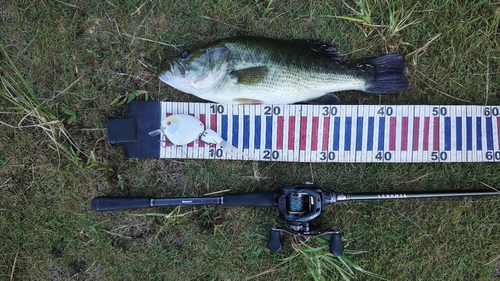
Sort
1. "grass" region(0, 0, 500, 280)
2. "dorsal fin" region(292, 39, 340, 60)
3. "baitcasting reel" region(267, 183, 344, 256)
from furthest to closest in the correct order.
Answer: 1. "grass" region(0, 0, 500, 280)
2. "dorsal fin" region(292, 39, 340, 60)
3. "baitcasting reel" region(267, 183, 344, 256)

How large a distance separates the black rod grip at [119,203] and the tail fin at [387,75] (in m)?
2.25

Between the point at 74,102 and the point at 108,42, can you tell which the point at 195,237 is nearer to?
the point at 74,102

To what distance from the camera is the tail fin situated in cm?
325

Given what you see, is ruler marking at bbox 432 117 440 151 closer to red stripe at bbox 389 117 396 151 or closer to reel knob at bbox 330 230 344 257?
red stripe at bbox 389 117 396 151

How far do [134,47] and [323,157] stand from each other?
2.08 m

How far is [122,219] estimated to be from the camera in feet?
11.3

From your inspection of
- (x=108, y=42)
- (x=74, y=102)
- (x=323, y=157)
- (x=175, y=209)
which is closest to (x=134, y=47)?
(x=108, y=42)

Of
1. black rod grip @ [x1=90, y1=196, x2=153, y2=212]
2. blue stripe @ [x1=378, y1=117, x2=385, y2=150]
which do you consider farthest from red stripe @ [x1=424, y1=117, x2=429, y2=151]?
black rod grip @ [x1=90, y1=196, x2=153, y2=212]

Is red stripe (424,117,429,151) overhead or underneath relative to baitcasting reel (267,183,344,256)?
overhead

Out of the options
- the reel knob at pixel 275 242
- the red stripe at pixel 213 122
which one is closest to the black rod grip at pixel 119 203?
the red stripe at pixel 213 122

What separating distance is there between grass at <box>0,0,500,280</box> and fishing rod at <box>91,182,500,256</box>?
0.23 metres

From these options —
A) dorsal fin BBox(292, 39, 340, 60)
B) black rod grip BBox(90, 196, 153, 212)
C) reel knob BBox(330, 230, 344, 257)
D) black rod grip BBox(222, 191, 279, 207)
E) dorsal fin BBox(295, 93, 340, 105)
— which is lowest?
reel knob BBox(330, 230, 344, 257)

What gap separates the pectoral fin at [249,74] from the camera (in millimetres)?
3029

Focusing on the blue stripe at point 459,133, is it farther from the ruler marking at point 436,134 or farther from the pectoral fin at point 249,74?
the pectoral fin at point 249,74
